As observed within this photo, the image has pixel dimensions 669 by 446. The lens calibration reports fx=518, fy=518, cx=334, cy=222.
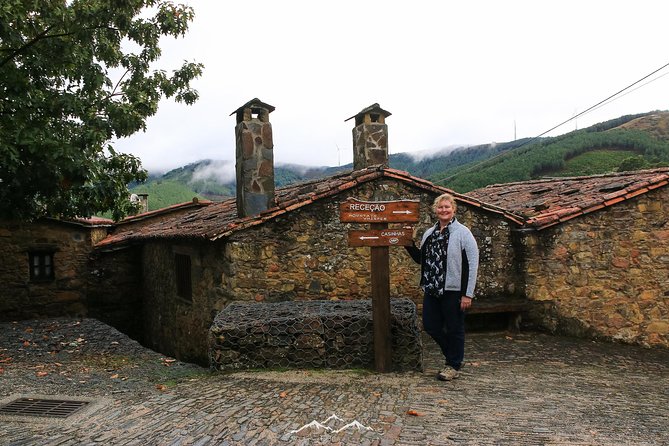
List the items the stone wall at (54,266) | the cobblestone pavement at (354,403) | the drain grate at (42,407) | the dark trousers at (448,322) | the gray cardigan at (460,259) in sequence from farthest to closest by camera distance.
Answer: the stone wall at (54,266) → the dark trousers at (448,322) → the gray cardigan at (460,259) → the drain grate at (42,407) → the cobblestone pavement at (354,403)

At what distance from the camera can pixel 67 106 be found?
8.73m

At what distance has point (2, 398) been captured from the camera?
216 inches

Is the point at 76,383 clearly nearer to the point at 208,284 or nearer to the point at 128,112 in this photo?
the point at 208,284

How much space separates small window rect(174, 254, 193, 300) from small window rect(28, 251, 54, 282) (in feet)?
15.8

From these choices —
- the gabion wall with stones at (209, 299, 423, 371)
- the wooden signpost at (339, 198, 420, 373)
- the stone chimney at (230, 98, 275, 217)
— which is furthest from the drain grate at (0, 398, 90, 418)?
the stone chimney at (230, 98, 275, 217)

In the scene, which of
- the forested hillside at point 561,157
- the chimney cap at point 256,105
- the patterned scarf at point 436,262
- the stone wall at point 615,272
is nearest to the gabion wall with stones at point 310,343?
the patterned scarf at point 436,262

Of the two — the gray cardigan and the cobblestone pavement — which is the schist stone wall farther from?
the gray cardigan

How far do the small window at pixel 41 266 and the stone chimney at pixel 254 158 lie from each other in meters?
7.28

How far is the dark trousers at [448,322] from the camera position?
216 inches

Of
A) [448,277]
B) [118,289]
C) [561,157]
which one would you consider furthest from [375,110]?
[561,157]

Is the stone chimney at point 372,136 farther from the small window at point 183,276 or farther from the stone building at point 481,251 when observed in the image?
the small window at point 183,276

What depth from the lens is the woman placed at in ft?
17.7

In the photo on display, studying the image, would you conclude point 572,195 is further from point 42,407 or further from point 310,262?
point 42,407

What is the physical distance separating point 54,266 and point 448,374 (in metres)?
11.8
